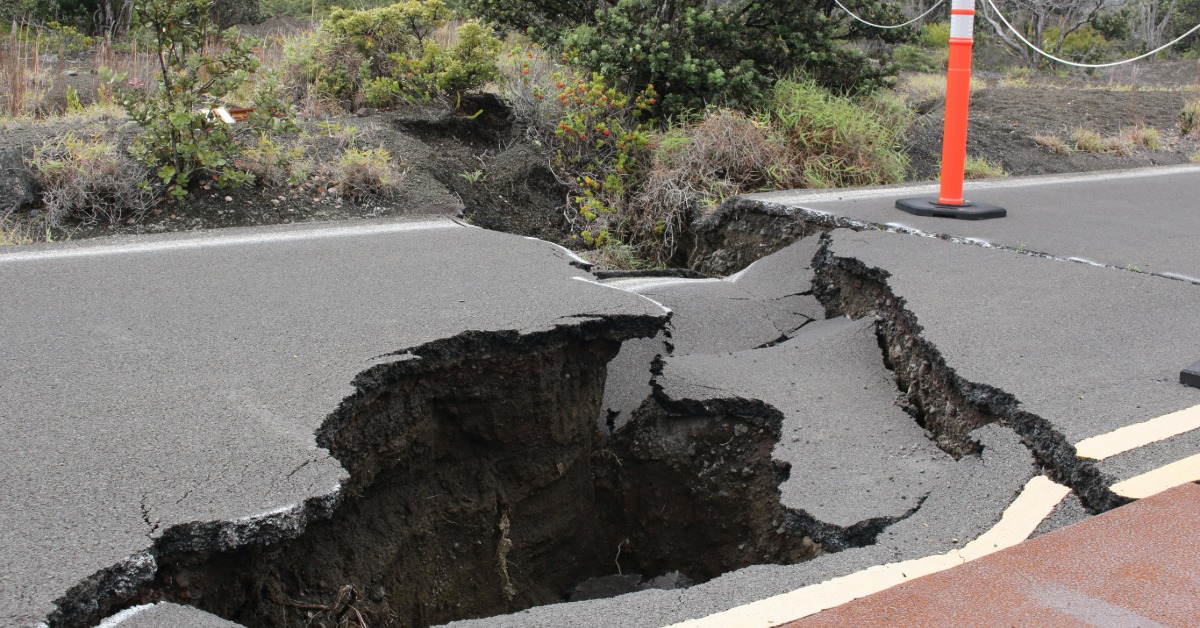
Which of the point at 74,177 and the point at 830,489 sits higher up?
the point at 74,177

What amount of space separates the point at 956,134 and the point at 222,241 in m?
4.98

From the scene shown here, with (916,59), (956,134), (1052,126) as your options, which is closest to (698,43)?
(956,134)

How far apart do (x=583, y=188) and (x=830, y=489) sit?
583cm

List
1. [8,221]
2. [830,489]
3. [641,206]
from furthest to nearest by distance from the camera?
[641,206] → [8,221] → [830,489]

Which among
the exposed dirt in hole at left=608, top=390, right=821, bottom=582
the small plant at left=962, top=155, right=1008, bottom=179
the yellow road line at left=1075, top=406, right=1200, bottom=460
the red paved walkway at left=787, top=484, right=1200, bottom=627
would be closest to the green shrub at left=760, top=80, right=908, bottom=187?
the small plant at left=962, top=155, right=1008, bottom=179

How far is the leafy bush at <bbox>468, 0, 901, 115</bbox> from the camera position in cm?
957

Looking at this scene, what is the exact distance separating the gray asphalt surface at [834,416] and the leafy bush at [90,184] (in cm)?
437

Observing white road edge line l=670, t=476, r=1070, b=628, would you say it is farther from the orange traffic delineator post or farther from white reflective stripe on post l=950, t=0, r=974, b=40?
white reflective stripe on post l=950, t=0, r=974, b=40

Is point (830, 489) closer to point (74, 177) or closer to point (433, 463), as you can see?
point (433, 463)

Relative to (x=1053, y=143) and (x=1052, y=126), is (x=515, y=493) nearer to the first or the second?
(x=1053, y=143)

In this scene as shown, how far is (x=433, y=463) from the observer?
4203 mm

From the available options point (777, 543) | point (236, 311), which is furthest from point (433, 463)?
point (777, 543)

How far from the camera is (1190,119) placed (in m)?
14.3

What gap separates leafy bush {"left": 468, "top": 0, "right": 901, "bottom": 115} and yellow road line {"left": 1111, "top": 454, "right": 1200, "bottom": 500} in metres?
6.87
